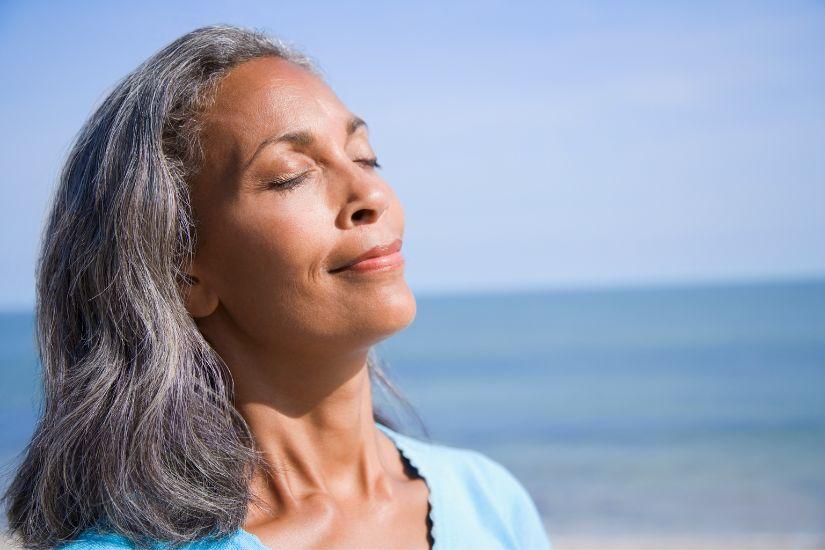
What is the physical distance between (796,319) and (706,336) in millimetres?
7649

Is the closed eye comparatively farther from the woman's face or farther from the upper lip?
the upper lip

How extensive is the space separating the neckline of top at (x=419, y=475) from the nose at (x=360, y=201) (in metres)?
0.75

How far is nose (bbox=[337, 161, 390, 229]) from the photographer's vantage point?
6.40 ft

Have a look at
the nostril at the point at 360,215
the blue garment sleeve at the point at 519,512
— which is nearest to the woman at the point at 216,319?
the nostril at the point at 360,215

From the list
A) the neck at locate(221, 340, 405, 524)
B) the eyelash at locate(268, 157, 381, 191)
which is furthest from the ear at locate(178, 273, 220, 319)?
the eyelash at locate(268, 157, 381, 191)

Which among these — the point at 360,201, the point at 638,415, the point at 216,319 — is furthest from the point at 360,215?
the point at 638,415

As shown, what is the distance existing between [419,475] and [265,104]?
1099 millimetres

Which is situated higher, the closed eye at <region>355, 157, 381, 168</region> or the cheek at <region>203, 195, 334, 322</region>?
the closed eye at <region>355, 157, 381, 168</region>

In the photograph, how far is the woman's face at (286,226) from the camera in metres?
1.91

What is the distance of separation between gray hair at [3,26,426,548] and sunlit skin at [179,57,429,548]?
67 millimetres

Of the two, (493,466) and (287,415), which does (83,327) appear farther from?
(493,466)

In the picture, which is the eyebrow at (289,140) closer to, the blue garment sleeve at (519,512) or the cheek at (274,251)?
the cheek at (274,251)

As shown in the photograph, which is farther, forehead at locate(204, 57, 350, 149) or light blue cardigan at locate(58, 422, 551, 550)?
light blue cardigan at locate(58, 422, 551, 550)

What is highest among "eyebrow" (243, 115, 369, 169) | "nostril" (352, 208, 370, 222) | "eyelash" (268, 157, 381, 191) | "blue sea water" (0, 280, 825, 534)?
"eyebrow" (243, 115, 369, 169)
